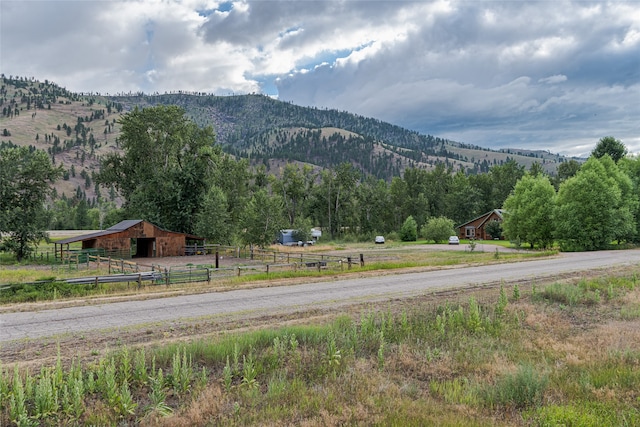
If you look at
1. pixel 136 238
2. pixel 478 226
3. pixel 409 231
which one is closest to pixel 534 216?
pixel 409 231

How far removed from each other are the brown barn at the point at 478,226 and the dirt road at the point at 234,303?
183ft

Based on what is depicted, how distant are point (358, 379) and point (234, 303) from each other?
866 centimetres

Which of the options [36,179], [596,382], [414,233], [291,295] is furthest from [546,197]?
[36,179]

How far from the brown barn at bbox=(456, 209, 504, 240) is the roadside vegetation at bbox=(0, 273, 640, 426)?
68.6 meters

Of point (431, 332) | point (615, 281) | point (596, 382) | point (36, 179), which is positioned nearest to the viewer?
point (596, 382)

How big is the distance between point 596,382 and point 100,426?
8391mm

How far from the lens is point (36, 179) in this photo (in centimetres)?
4431

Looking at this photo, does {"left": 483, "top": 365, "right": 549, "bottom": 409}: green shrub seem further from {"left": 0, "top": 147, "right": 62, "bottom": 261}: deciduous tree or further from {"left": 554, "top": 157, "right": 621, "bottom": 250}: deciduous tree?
{"left": 0, "top": 147, "right": 62, "bottom": 261}: deciduous tree

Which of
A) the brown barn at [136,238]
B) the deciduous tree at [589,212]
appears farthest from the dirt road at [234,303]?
the brown barn at [136,238]

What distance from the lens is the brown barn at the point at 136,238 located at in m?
43.2

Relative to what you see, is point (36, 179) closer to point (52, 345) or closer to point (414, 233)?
point (52, 345)

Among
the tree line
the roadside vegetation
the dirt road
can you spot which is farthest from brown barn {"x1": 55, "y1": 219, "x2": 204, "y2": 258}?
the roadside vegetation

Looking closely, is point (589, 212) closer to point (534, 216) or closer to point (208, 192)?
point (534, 216)

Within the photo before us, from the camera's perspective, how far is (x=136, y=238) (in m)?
46.4
